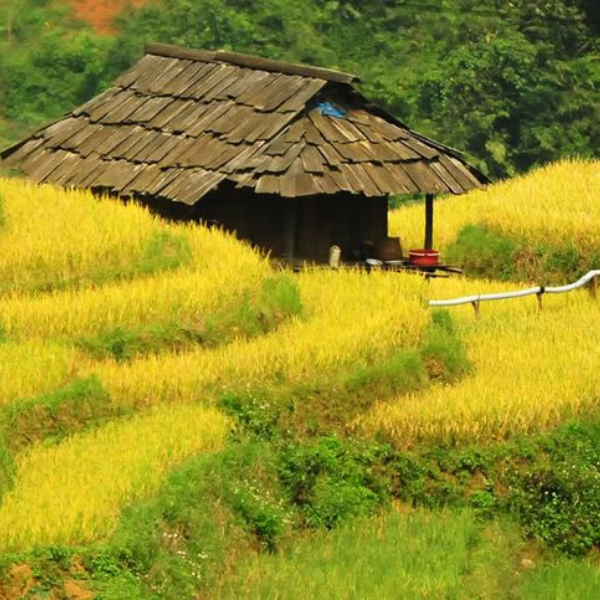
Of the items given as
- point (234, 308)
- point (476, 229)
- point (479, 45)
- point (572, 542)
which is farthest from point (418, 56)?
point (572, 542)

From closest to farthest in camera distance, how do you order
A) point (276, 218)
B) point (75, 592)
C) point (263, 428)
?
1. point (75, 592)
2. point (263, 428)
3. point (276, 218)

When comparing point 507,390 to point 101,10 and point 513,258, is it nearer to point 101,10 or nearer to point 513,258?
point 513,258

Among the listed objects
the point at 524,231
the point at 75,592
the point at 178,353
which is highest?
the point at 524,231

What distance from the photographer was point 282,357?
571 inches

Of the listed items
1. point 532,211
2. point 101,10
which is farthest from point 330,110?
point 101,10

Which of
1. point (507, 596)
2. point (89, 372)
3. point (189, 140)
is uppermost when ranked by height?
point (189, 140)

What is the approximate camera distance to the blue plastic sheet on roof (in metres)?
21.0

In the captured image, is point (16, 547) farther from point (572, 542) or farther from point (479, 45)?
point (479, 45)

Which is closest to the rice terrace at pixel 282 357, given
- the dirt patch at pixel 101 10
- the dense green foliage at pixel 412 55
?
the dense green foliage at pixel 412 55

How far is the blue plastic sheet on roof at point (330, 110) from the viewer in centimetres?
2098

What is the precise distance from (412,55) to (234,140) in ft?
70.4

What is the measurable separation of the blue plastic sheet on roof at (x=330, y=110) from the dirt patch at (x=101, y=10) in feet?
77.9

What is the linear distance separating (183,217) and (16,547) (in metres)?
11.4

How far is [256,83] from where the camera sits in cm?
2173
